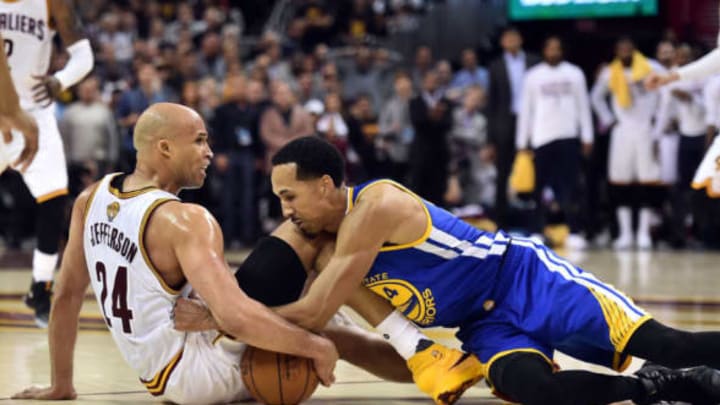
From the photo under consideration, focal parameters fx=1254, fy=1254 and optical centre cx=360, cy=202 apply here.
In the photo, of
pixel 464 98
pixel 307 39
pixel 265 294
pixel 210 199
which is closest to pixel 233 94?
pixel 210 199

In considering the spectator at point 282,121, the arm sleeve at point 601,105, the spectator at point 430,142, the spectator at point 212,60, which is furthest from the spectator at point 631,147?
the spectator at point 212,60

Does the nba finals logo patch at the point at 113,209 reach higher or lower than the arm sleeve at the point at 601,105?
higher

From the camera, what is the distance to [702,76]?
23.0 ft

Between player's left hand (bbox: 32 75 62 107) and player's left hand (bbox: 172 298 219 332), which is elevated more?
player's left hand (bbox: 32 75 62 107)

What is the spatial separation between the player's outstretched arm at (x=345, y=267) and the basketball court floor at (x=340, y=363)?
18.4 inches

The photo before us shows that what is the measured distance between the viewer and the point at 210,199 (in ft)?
43.3

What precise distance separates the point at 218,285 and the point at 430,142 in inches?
387

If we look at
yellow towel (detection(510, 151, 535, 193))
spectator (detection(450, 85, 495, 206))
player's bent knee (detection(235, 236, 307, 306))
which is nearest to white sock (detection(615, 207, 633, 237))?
yellow towel (detection(510, 151, 535, 193))

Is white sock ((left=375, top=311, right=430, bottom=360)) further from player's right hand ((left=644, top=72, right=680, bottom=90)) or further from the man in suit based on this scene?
the man in suit

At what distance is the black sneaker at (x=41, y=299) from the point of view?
6676 millimetres

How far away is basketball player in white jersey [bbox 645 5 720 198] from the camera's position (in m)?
6.44

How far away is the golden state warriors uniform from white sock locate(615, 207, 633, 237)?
8988mm

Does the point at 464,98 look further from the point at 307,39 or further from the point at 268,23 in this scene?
the point at 268,23

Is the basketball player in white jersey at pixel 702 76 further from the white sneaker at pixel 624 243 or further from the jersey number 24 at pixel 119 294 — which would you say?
the white sneaker at pixel 624 243
